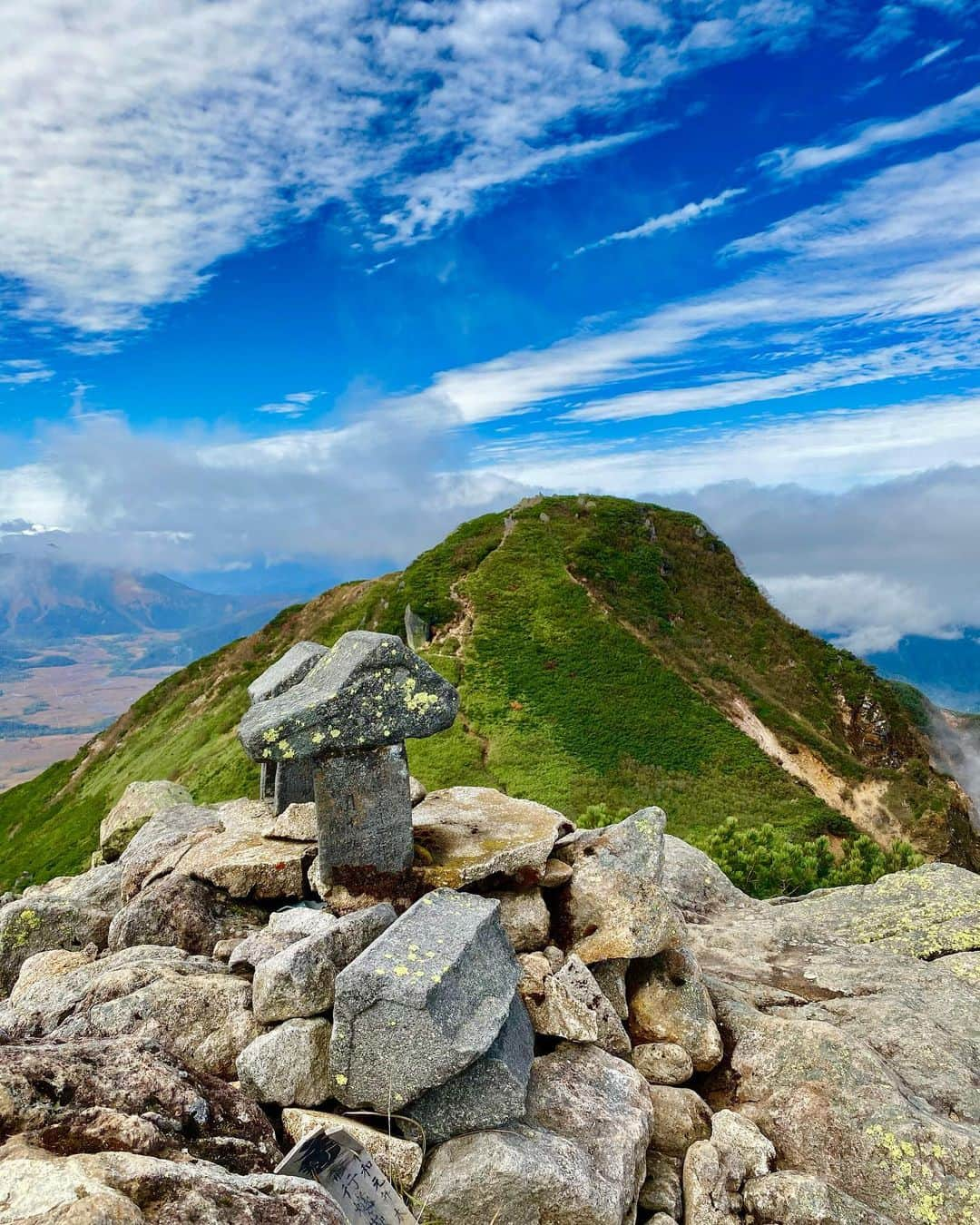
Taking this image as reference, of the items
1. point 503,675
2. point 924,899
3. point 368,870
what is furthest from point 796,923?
point 503,675

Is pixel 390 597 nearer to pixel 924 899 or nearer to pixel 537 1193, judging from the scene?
pixel 924 899

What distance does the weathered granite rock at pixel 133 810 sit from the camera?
23147 mm

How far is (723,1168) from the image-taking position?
9.73m

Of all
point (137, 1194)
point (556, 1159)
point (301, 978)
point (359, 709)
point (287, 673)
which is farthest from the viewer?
point (287, 673)

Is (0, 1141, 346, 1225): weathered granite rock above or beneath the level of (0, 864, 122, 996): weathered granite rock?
above

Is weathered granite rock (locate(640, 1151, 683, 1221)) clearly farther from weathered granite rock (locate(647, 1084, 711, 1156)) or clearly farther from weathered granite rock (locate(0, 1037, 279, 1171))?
weathered granite rock (locate(0, 1037, 279, 1171))

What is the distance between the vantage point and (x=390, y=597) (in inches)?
3314

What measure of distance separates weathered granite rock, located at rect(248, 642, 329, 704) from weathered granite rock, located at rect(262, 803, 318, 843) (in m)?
2.67

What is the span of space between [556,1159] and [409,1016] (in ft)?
7.50

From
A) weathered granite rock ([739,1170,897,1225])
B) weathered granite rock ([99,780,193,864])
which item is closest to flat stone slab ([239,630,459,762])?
weathered granite rock ([739,1170,897,1225])

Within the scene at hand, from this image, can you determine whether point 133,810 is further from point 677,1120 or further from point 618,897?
point 677,1120

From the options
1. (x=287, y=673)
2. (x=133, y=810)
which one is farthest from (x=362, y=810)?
(x=133, y=810)

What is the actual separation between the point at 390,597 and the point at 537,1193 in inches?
3036

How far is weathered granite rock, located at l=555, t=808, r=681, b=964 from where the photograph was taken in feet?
42.2
